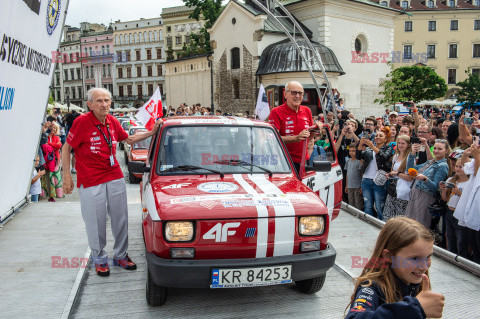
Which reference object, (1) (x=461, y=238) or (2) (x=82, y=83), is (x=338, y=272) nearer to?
(1) (x=461, y=238)

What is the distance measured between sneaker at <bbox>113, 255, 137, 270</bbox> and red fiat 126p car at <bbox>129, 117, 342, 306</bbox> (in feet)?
3.60

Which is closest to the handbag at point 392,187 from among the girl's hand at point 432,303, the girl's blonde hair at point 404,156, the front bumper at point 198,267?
the girl's blonde hair at point 404,156

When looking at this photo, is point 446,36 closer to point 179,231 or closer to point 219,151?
point 219,151

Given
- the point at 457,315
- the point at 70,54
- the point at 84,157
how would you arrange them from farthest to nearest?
1. the point at 70,54
2. the point at 84,157
3. the point at 457,315

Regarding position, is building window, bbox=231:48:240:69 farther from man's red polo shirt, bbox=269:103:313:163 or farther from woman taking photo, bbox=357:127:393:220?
man's red polo shirt, bbox=269:103:313:163

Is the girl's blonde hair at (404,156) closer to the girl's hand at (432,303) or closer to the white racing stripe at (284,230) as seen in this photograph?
the white racing stripe at (284,230)

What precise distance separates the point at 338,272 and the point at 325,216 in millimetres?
1435

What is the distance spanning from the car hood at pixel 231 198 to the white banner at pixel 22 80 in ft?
10.2

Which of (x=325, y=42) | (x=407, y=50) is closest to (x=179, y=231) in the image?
(x=325, y=42)

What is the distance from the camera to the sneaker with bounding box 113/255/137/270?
5.19m

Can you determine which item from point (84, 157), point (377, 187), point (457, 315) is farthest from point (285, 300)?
point (377, 187)

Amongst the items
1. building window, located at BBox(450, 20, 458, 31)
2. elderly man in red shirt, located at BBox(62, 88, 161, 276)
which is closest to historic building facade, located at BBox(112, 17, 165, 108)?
building window, located at BBox(450, 20, 458, 31)

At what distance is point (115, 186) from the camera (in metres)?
5.07

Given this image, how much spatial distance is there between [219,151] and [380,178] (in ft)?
13.3
